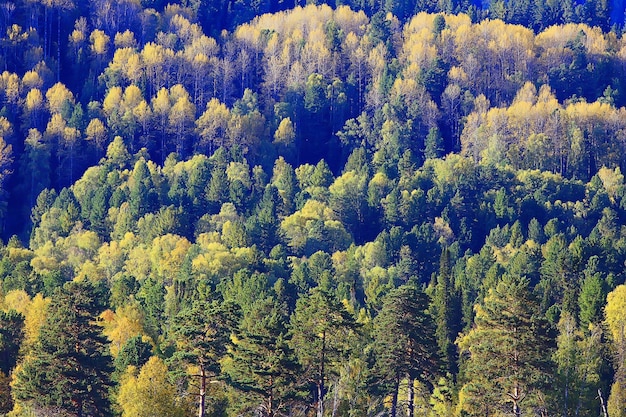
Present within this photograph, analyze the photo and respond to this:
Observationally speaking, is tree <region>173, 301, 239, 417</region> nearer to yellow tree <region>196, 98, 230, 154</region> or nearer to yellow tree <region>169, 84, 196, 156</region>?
yellow tree <region>169, 84, 196, 156</region>

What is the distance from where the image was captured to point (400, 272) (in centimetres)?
13938

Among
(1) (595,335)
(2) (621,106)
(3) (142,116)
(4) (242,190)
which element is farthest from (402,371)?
(2) (621,106)

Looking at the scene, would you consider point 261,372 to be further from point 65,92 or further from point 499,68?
point 499,68

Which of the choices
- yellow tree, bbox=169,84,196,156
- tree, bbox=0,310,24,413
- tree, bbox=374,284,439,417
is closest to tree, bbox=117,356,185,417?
tree, bbox=0,310,24,413

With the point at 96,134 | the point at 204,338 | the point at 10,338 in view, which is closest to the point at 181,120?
the point at 96,134

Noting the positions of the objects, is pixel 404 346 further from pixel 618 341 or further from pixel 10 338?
pixel 10 338

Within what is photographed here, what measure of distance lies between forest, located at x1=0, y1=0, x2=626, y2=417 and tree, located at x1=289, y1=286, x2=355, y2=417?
16cm

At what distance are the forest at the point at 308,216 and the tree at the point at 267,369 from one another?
0.15 metres

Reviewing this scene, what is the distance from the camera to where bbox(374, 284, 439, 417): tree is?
258ft

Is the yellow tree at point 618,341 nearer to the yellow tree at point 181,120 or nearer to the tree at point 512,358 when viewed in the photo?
the tree at point 512,358

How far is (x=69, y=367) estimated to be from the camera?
74.1 m

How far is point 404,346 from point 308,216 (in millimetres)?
73034

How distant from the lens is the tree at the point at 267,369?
69.7 meters

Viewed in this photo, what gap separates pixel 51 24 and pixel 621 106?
69.5m
